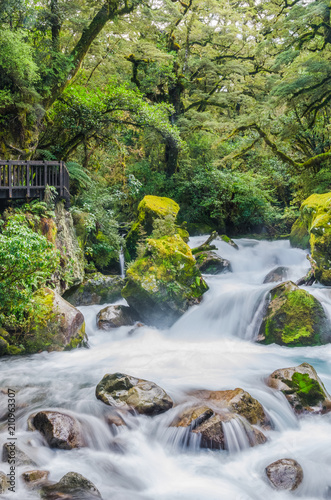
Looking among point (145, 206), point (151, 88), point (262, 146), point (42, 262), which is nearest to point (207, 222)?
point (262, 146)

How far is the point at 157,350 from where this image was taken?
9156 mm

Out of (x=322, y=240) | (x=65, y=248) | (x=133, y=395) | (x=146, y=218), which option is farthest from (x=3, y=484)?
(x=146, y=218)

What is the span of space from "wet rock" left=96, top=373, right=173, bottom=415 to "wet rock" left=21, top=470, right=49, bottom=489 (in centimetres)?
155

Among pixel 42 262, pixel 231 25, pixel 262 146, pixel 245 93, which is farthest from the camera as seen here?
pixel 245 93

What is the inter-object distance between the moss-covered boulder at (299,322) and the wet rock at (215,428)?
387cm

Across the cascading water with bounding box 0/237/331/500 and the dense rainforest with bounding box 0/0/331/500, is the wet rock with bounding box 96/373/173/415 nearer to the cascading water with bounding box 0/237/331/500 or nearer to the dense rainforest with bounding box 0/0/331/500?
Answer: the dense rainforest with bounding box 0/0/331/500

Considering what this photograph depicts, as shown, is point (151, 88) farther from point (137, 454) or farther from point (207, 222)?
point (137, 454)

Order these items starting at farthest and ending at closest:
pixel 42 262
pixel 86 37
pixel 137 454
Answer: pixel 86 37 → pixel 42 262 → pixel 137 454

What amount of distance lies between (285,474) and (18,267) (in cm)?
580

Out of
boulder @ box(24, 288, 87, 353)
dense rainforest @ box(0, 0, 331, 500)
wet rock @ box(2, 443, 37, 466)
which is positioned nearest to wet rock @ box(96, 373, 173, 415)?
dense rainforest @ box(0, 0, 331, 500)

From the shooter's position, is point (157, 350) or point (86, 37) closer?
point (157, 350)

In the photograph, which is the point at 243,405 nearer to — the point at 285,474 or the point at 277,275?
the point at 285,474

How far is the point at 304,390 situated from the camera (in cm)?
610

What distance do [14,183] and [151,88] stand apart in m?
13.4
